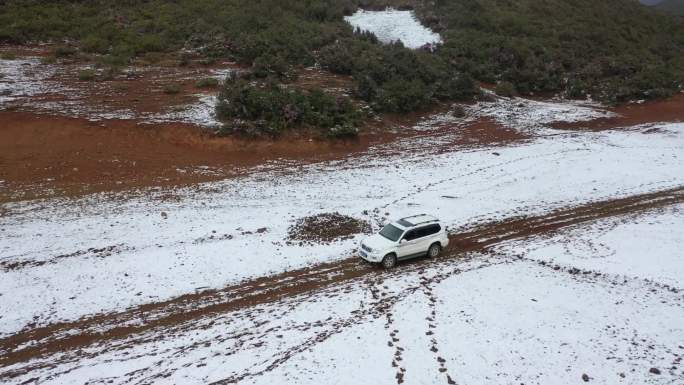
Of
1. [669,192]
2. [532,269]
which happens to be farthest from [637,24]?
[532,269]

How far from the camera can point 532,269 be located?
17141 mm

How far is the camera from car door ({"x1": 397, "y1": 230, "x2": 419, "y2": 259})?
17.3 meters

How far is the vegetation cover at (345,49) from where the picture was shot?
3175 cm

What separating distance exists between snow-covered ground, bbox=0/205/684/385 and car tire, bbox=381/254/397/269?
0.41m

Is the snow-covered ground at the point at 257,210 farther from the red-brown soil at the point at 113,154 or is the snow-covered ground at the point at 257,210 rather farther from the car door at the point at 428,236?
the car door at the point at 428,236

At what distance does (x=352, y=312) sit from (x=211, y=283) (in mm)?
4959

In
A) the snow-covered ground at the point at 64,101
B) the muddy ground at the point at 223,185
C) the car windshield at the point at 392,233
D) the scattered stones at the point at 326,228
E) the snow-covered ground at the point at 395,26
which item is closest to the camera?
the muddy ground at the point at 223,185

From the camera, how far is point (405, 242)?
682 inches

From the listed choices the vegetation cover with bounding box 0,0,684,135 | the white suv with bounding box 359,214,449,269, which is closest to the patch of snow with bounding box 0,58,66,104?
the vegetation cover with bounding box 0,0,684,135

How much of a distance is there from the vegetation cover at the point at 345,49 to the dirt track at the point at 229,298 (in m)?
11.9

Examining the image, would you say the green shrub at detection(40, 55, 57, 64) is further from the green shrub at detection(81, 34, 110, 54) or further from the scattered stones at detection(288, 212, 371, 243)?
the scattered stones at detection(288, 212, 371, 243)

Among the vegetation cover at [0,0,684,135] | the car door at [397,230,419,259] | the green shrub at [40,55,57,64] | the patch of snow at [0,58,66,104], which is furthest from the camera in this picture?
the vegetation cover at [0,0,684,135]

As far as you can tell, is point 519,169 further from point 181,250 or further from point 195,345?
point 195,345

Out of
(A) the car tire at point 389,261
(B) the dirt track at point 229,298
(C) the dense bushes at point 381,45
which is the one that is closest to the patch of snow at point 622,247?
(B) the dirt track at point 229,298
